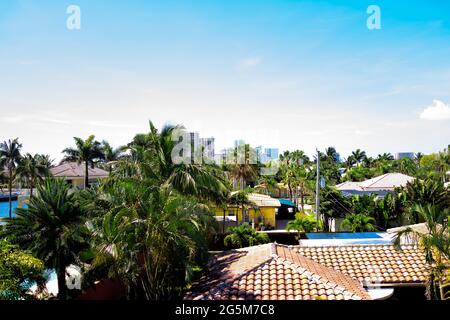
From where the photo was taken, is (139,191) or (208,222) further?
(208,222)

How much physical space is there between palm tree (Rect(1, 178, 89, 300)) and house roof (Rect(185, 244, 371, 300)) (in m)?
4.08

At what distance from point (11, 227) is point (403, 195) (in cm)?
2637

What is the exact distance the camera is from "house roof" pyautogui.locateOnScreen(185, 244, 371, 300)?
9.02 m

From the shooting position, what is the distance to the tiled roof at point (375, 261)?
11.8 metres

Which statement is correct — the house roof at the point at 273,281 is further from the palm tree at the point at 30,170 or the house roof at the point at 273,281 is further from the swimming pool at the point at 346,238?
the palm tree at the point at 30,170

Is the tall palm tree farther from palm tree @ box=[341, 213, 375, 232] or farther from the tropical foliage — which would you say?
the tropical foliage

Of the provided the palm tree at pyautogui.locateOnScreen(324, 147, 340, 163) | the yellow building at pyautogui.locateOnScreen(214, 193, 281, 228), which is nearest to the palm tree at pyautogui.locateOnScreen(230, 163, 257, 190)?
the yellow building at pyautogui.locateOnScreen(214, 193, 281, 228)

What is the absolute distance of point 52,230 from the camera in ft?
36.5

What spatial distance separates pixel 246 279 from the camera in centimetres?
990

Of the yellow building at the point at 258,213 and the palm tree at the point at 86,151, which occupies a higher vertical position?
the palm tree at the point at 86,151

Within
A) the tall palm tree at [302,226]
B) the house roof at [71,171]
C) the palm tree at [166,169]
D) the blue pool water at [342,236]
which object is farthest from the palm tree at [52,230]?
the house roof at [71,171]

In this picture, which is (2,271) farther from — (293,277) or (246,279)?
(293,277)

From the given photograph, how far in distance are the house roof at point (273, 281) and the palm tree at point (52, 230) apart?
4.08m
